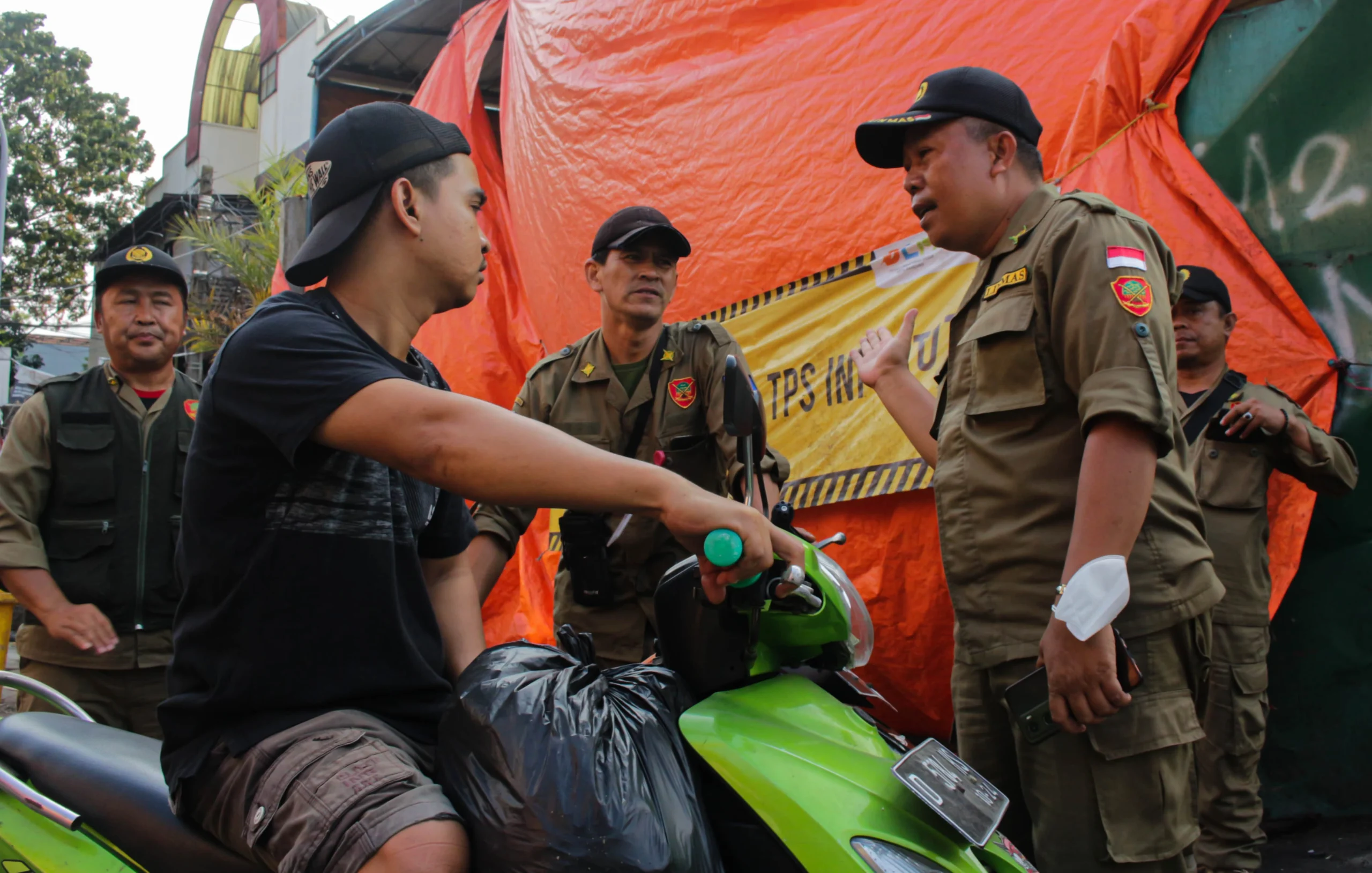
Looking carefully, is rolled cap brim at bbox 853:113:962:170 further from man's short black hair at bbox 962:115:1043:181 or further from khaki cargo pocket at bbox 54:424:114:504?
khaki cargo pocket at bbox 54:424:114:504

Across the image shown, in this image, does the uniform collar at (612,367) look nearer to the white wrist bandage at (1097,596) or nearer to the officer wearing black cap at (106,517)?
the officer wearing black cap at (106,517)

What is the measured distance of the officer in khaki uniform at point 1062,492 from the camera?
70.7 inches

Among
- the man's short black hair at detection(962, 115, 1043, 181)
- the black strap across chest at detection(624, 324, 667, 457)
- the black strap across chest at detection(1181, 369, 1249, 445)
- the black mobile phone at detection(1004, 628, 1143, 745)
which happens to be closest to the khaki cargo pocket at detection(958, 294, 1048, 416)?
the man's short black hair at detection(962, 115, 1043, 181)

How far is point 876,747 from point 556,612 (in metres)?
1.82

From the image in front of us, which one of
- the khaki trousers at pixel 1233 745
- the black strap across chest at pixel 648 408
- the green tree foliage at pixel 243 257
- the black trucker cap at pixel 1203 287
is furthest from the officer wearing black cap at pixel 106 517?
the green tree foliage at pixel 243 257

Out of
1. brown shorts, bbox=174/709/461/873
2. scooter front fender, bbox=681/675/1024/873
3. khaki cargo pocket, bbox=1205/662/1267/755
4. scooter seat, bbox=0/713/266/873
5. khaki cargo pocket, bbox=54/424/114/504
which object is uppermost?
khaki cargo pocket, bbox=54/424/114/504

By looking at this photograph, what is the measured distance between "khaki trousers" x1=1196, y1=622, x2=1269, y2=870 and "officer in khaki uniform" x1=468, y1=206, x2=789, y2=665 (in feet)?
4.95

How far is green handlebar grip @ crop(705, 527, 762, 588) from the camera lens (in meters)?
1.32

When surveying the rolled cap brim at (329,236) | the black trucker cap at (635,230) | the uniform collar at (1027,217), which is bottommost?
the rolled cap brim at (329,236)

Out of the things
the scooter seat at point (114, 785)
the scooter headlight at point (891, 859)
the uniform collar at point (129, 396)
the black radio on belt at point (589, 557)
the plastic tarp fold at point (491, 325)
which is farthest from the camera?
the plastic tarp fold at point (491, 325)

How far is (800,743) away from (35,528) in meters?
2.87

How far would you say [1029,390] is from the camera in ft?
6.56

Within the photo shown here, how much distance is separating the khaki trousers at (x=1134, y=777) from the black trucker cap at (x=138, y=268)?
10.1 ft

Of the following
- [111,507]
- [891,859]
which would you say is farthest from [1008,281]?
[111,507]
